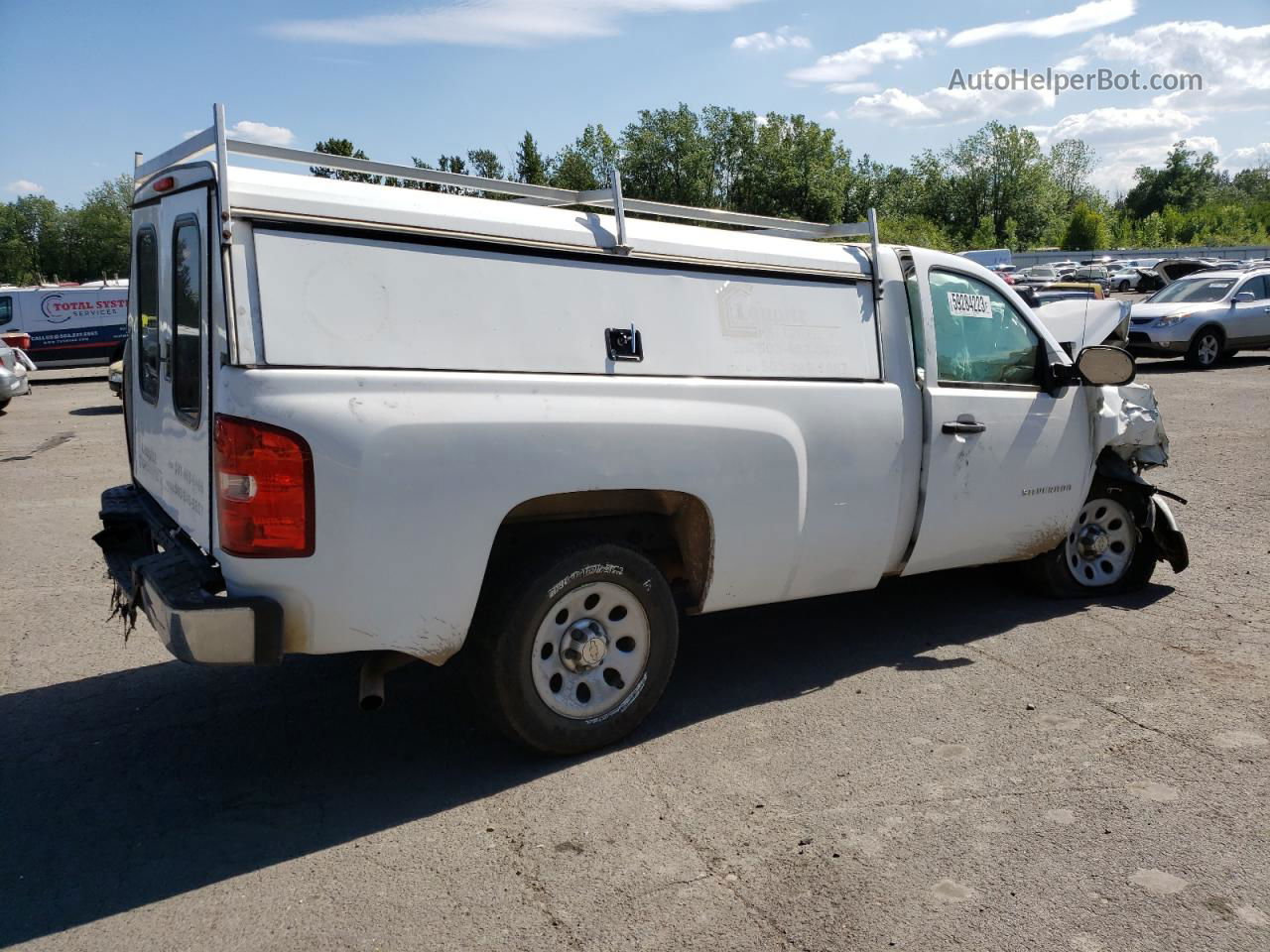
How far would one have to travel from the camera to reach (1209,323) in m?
20.3

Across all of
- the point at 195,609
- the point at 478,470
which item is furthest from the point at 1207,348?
the point at 195,609

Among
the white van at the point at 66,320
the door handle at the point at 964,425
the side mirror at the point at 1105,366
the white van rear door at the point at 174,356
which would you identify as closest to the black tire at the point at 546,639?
the white van rear door at the point at 174,356

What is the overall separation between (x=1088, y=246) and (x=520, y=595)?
93168 mm

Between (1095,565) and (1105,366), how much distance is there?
1359mm

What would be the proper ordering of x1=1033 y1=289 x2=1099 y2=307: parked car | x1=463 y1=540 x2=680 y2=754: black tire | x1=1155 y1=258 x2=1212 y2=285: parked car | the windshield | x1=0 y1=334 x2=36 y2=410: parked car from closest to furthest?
x1=463 y1=540 x2=680 y2=754: black tire
x1=0 y1=334 x2=36 y2=410: parked car
the windshield
x1=1033 y1=289 x2=1099 y2=307: parked car
x1=1155 y1=258 x2=1212 y2=285: parked car

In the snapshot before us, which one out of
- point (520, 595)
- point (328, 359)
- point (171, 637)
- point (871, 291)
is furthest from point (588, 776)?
point (871, 291)

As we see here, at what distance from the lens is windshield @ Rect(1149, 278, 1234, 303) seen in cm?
2123

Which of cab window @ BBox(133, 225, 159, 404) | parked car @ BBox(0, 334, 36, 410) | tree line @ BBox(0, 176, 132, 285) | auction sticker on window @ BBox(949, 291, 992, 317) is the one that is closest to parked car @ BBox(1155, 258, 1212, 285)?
parked car @ BBox(0, 334, 36, 410)

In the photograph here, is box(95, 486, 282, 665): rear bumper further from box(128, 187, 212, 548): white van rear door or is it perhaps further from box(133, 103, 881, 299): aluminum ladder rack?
box(133, 103, 881, 299): aluminum ladder rack

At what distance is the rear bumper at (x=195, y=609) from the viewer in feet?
10.9

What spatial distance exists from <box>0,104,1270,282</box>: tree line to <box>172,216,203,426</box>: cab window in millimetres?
53854

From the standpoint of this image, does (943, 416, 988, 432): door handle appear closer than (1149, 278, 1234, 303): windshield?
Yes

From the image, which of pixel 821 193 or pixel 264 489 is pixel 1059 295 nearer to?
pixel 264 489

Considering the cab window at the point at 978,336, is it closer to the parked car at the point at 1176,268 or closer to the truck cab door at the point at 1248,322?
the truck cab door at the point at 1248,322
